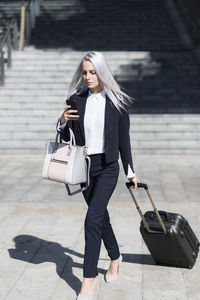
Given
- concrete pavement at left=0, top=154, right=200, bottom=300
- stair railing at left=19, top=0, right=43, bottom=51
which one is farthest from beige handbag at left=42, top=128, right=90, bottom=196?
stair railing at left=19, top=0, right=43, bottom=51

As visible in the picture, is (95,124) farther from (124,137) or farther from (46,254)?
(46,254)

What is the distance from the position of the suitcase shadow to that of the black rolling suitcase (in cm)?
16

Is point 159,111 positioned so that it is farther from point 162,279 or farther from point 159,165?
point 162,279

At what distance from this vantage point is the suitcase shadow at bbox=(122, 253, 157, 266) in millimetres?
5672

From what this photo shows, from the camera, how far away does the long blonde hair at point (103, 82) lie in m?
4.51

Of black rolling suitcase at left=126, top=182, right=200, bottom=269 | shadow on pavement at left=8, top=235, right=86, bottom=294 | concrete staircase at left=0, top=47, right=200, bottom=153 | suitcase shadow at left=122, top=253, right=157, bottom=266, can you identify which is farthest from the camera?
concrete staircase at left=0, top=47, right=200, bottom=153

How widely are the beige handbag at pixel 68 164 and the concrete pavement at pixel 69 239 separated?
1.03 m

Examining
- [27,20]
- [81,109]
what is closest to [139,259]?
[81,109]

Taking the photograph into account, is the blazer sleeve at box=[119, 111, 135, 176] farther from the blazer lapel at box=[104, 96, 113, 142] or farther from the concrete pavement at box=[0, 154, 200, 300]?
the concrete pavement at box=[0, 154, 200, 300]

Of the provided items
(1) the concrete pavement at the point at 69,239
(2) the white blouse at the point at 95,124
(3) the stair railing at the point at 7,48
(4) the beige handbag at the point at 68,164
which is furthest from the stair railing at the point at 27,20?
(4) the beige handbag at the point at 68,164

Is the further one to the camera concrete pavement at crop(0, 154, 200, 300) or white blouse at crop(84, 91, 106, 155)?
concrete pavement at crop(0, 154, 200, 300)

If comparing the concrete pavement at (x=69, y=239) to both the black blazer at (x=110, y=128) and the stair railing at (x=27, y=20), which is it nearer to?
the black blazer at (x=110, y=128)

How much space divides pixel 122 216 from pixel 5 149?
6550 millimetres

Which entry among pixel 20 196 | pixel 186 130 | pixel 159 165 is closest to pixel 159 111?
pixel 186 130
